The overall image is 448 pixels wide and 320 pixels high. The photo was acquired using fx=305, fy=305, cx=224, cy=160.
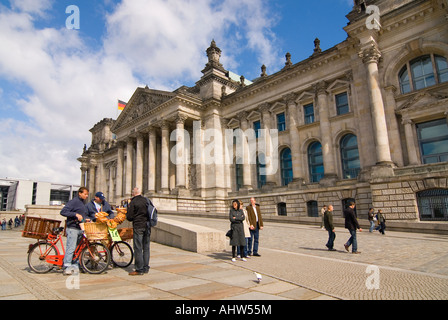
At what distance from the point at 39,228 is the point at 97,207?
1373 mm

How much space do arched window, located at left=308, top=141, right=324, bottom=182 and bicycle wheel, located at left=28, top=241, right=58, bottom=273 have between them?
982 inches

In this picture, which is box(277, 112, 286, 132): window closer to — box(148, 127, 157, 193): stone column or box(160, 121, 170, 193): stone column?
box(160, 121, 170, 193): stone column

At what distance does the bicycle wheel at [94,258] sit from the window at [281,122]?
26.9 m

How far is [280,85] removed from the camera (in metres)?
32.0

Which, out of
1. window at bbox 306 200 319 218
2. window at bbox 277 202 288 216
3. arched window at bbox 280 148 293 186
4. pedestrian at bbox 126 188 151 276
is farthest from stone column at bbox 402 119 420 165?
pedestrian at bbox 126 188 151 276

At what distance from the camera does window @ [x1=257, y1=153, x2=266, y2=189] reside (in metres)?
33.0

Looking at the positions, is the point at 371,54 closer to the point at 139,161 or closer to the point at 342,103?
the point at 342,103

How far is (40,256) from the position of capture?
7.22m

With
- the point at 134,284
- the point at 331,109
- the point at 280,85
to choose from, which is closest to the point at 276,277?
the point at 134,284

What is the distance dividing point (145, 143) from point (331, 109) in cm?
2784

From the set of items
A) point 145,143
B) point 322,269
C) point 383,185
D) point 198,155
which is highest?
point 145,143

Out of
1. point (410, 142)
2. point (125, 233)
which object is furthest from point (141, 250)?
point (410, 142)

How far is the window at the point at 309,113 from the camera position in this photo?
29.8 m
